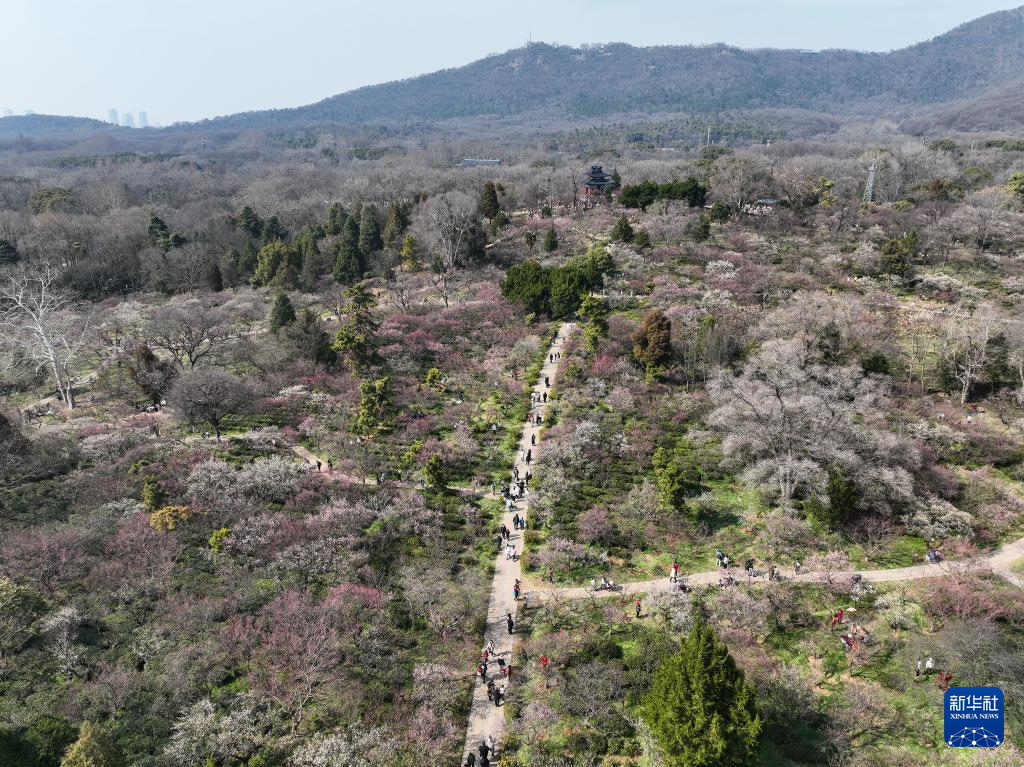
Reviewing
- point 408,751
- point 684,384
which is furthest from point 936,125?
point 408,751

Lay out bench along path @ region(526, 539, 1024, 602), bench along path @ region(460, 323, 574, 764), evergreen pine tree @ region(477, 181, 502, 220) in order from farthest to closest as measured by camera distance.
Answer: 1. evergreen pine tree @ region(477, 181, 502, 220)
2. bench along path @ region(526, 539, 1024, 602)
3. bench along path @ region(460, 323, 574, 764)

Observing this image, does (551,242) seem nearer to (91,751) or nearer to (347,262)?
(347,262)

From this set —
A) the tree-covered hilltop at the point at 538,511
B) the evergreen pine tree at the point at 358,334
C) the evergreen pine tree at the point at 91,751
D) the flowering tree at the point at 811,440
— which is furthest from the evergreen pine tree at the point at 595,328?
the evergreen pine tree at the point at 91,751

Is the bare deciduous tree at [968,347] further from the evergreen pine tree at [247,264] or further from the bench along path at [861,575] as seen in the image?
the evergreen pine tree at [247,264]

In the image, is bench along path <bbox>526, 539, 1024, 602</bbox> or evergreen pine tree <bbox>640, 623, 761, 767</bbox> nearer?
evergreen pine tree <bbox>640, 623, 761, 767</bbox>

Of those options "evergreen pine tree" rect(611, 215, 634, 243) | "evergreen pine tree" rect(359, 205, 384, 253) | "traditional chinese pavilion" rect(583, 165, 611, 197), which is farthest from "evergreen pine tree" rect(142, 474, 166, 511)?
"traditional chinese pavilion" rect(583, 165, 611, 197)

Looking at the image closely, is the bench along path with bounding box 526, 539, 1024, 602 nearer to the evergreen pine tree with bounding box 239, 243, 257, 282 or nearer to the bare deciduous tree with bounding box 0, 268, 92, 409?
the bare deciduous tree with bounding box 0, 268, 92, 409
